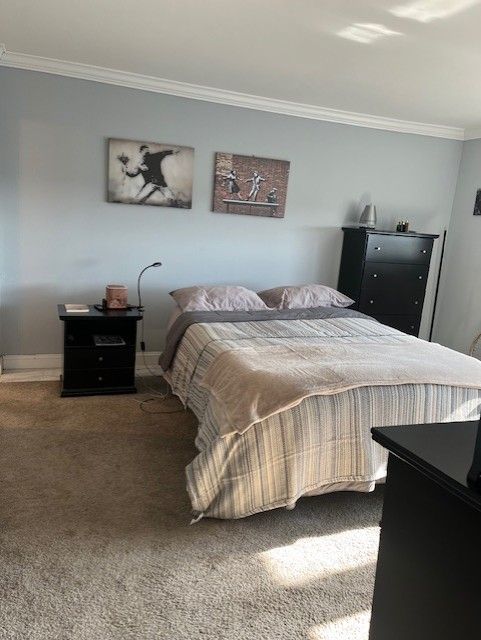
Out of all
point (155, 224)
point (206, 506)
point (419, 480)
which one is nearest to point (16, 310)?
point (155, 224)

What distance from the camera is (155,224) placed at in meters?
4.19

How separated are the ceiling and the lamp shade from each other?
0.84 m

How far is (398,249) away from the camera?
457 centimetres

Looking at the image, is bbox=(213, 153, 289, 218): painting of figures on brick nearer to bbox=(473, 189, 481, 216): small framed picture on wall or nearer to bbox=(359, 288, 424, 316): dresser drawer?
bbox=(359, 288, 424, 316): dresser drawer

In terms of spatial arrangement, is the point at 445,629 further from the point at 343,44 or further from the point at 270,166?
the point at 270,166

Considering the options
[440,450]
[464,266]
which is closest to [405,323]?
[464,266]

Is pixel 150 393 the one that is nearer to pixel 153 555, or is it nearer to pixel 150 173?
pixel 150 173

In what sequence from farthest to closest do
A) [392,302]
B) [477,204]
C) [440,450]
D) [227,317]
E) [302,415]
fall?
[477,204], [392,302], [227,317], [302,415], [440,450]

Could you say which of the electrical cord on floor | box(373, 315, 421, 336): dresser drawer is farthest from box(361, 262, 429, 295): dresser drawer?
the electrical cord on floor

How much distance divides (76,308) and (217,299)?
1.02 metres

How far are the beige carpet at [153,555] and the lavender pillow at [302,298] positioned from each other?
160 cm

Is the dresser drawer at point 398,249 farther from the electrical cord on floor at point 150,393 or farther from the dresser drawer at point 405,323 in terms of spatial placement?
the electrical cord on floor at point 150,393

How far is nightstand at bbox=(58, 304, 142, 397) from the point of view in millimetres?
3613

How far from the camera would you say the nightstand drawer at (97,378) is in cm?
363
